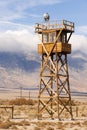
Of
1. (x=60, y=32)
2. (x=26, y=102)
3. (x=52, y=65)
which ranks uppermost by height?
(x=60, y=32)

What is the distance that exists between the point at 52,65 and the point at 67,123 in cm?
920

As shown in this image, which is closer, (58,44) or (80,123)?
(80,123)

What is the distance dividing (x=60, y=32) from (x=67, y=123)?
1199 centimetres

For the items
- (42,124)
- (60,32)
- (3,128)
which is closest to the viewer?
(3,128)

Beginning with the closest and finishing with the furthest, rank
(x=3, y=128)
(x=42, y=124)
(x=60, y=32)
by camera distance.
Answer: (x=3, y=128) → (x=42, y=124) → (x=60, y=32)

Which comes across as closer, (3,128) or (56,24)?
(3,128)

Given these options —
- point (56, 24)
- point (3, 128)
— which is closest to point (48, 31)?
point (56, 24)

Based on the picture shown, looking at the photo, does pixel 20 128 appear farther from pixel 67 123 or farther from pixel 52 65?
pixel 52 65

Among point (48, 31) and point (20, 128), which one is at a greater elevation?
point (48, 31)

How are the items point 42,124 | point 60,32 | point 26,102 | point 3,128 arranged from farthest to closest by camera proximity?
point 26,102 → point 60,32 → point 42,124 → point 3,128

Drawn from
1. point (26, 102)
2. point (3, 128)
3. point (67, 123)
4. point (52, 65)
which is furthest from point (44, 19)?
point (26, 102)

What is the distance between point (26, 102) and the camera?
96.8 metres

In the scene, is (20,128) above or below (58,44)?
below

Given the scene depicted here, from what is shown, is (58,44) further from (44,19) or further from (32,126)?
(32,126)
